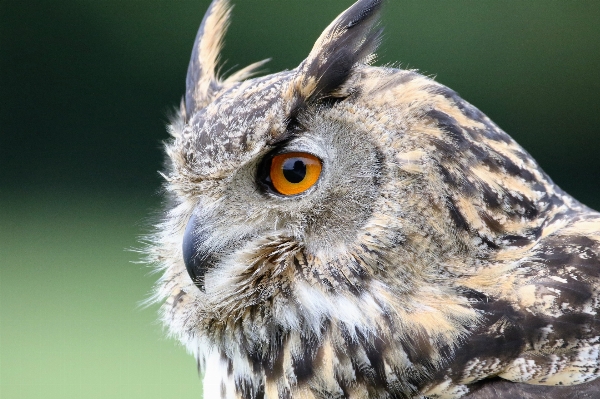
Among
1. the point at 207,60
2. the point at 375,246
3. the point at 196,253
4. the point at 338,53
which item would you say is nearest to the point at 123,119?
the point at 207,60

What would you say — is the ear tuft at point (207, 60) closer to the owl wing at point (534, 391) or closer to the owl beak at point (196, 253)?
the owl beak at point (196, 253)

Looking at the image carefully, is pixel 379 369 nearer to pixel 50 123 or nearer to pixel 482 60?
pixel 482 60

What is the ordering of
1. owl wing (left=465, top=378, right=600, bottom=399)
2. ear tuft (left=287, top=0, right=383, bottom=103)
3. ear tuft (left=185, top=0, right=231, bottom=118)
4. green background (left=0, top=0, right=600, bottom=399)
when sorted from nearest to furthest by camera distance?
1. owl wing (left=465, top=378, right=600, bottom=399)
2. ear tuft (left=287, top=0, right=383, bottom=103)
3. ear tuft (left=185, top=0, right=231, bottom=118)
4. green background (left=0, top=0, right=600, bottom=399)

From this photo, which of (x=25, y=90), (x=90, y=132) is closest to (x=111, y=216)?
(x=90, y=132)

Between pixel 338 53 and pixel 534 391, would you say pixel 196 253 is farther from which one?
pixel 534 391

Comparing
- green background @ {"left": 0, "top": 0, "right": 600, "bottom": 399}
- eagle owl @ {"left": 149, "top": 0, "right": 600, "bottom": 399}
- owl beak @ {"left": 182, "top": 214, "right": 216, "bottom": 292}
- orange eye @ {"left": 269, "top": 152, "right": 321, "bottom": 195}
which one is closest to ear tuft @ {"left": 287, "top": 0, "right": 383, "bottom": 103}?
eagle owl @ {"left": 149, "top": 0, "right": 600, "bottom": 399}

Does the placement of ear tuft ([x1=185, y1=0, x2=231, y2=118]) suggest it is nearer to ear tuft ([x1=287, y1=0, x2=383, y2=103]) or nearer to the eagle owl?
the eagle owl

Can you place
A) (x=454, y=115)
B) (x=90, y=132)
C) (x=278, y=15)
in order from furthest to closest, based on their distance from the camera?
1. (x=90, y=132)
2. (x=278, y=15)
3. (x=454, y=115)

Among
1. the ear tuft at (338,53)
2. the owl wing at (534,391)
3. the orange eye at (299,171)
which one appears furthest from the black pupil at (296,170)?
the owl wing at (534,391)
